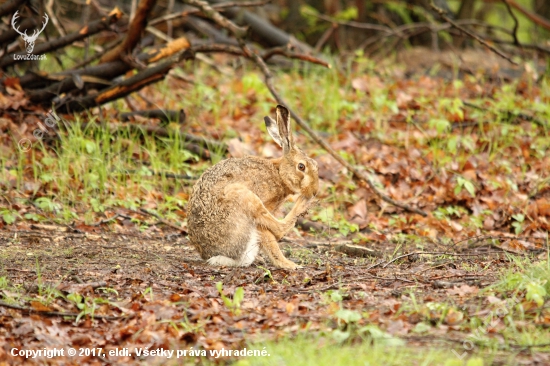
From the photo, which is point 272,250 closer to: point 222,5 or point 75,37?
point 222,5

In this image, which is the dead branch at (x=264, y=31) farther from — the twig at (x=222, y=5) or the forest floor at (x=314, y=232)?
the twig at (x=222, y=5)

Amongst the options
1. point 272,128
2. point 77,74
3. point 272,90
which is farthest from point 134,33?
point 272,128

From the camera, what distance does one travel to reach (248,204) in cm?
623

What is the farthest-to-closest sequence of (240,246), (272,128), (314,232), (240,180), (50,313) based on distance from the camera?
(314,232) → (272,128) → (240,180) → (240,246) → (50,313)

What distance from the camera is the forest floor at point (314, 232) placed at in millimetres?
4434

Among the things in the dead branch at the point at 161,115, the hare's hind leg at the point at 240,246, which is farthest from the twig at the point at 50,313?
the dead branch at the point at 161,115

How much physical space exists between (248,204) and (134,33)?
394cm

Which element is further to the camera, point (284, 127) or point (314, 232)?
point (314, 232)

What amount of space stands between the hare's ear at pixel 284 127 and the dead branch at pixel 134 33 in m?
3.04

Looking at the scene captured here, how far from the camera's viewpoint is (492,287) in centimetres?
496

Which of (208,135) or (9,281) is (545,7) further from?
(9,281)

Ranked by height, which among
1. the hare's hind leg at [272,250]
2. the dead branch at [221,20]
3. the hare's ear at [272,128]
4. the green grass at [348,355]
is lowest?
the hare's hind leg at [272,250]

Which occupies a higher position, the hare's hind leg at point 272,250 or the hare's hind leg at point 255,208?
the hare's hind leg at point 255,208

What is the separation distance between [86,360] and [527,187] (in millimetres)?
7196
